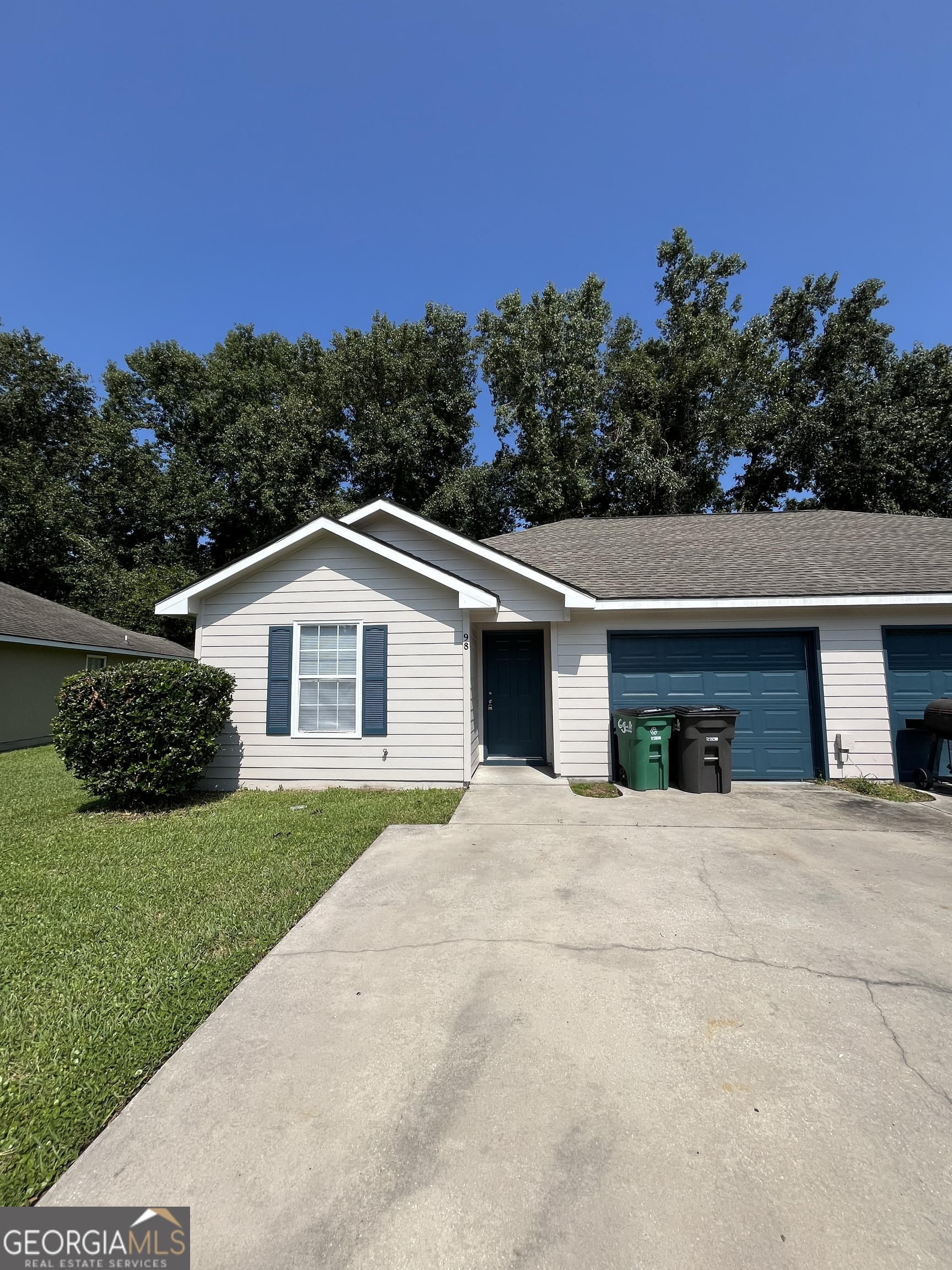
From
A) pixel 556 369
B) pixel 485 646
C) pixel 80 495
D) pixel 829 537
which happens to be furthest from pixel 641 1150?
pixel 80 495

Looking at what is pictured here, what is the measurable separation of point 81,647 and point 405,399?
14.6m

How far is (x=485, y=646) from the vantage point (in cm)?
950

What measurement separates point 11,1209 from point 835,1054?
316 cm

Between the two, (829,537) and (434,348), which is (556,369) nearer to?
(434,348)

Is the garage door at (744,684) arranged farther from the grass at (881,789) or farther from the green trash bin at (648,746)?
the green trash bin at (648,746)

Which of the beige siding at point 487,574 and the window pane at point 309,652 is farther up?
the beige siding at point 487,574

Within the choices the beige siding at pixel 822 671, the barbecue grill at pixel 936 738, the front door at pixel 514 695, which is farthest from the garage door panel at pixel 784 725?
the front door at pixel 514 695

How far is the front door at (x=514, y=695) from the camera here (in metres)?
9.44

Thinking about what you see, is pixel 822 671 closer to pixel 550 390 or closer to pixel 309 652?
pixel 309 652

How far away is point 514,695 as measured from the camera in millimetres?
9484

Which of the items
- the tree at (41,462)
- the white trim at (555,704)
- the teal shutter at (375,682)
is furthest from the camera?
the tree at (41,462)

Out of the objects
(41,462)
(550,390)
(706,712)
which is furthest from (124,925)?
(41,462)

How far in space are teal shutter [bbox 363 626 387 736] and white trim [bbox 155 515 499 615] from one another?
3.58ft

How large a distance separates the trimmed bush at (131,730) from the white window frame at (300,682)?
1344 mm
